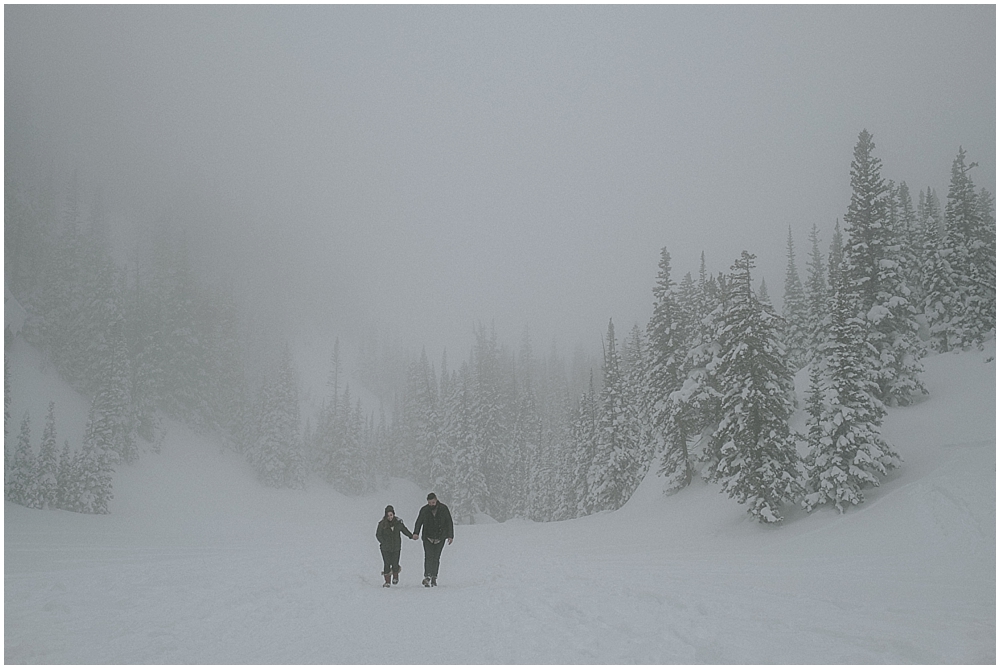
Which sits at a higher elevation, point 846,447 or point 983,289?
point 983,289

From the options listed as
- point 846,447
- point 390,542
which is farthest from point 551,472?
point 390,542

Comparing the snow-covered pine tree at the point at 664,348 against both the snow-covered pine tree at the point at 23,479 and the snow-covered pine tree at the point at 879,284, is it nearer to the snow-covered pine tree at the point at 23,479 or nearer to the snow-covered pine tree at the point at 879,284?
the snow-covered pine tree at the point at 879,284

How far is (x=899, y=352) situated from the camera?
97.3 feet

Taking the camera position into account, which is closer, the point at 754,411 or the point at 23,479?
the point at 754,411

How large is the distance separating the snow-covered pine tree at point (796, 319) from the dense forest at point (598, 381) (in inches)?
12.1

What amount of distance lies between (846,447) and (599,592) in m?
14.9

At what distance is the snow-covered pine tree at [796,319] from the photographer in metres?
51.6

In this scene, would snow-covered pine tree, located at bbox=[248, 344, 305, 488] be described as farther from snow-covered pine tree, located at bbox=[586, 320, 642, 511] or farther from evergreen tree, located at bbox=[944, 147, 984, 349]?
evergreen tree, located at bbox=[944, 147, 984, 349]

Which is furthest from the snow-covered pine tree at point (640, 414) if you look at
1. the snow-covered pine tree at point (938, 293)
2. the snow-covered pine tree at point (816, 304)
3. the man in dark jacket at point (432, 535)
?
the man in dark jacket at point (432, 535)

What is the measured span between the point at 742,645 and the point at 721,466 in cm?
1790

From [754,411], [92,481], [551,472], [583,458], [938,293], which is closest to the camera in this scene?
[754,411]

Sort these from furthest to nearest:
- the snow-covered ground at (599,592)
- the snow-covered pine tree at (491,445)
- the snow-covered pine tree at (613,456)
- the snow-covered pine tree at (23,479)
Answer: the snow-covered pine tree at (491,445) < the snow-covered pine tree at (613,456) < the snow-covered pine tree at (23,479) < the snow-covered ground at (599,592)

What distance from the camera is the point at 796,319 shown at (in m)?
53.8

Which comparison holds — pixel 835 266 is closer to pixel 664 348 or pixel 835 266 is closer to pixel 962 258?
pixel 962 258
